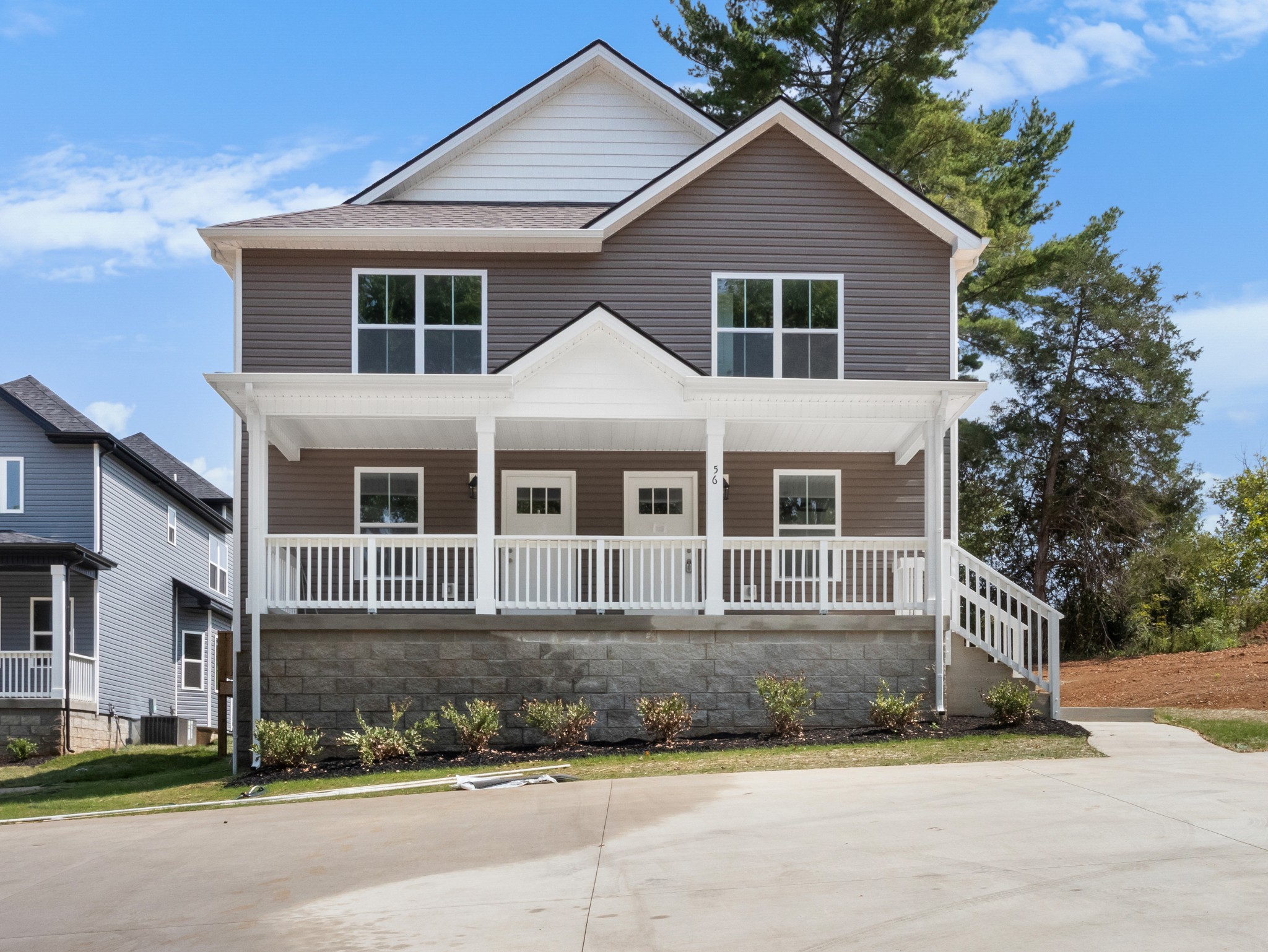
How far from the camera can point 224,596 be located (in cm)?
3747

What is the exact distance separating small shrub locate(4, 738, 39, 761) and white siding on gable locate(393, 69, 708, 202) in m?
12.1

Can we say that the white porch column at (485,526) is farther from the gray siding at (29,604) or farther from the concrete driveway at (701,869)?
the gray siding at (29,604)

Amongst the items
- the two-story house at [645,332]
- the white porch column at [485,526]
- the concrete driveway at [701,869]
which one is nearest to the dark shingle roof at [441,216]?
the two-story house at [645,332]

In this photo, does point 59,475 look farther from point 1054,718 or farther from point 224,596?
point 1054,718

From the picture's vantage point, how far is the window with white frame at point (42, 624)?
26250 mm

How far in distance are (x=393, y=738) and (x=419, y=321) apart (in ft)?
21.9

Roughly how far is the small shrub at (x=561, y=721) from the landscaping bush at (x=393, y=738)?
1.19 m

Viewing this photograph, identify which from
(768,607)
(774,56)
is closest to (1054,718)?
(768,607)

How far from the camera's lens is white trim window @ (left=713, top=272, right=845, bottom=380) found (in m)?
19.0

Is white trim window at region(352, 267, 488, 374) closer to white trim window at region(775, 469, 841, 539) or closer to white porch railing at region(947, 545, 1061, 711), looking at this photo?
white trim window at region(775, 469, 841, 539)

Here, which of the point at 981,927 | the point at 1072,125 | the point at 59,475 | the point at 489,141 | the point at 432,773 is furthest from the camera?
the point at 1072,125

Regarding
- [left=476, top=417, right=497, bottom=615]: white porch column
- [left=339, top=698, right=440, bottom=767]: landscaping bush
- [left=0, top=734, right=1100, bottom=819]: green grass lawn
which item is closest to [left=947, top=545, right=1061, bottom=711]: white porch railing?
[left=0, top=734, right=1100, bottom=819]: green grass lawn

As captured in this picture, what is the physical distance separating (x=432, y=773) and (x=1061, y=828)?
704cm

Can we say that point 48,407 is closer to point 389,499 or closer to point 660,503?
point 389,499
